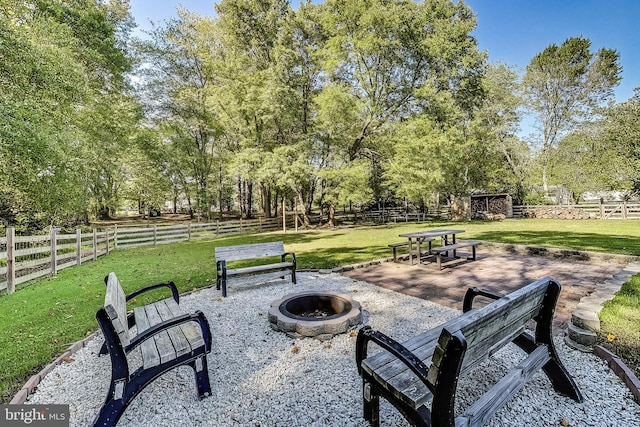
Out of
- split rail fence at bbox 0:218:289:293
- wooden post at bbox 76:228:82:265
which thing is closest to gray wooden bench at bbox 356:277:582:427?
split rail fence at bbox 0:218:289:293

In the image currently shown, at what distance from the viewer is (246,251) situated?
18.6 ft

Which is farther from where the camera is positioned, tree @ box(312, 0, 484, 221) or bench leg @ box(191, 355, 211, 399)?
tree @ box(312, 0, 484, 221)

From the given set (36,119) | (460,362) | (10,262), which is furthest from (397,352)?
(36,119)

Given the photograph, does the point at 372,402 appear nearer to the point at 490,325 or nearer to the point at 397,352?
the point at 397,352

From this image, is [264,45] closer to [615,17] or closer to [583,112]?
[615,17]

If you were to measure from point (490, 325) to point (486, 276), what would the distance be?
4.93 meters

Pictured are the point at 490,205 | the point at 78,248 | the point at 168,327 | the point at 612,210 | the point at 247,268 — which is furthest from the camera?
the point at 490,205

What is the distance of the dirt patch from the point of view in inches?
191

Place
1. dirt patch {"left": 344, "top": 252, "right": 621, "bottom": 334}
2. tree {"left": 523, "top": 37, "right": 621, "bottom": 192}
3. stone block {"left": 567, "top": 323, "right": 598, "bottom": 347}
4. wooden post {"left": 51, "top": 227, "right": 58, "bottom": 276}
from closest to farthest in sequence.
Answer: stone block {"left": 567, "top": 323, "right": 598, "bottom": 347} < dirt patch {"left": 344, "top": 252, "right": 621, "bottom": 334} < wooden post {"left": 51, "top": 227, "right": 58, "bottom": 276} < tree {"left": 523, "top": 37, "right": 621, "bottom": 192}

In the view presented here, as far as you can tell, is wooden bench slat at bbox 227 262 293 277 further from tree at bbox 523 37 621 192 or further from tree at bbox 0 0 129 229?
tree at bbox 523 37 621 192

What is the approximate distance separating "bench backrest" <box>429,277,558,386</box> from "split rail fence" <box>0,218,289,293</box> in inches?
314

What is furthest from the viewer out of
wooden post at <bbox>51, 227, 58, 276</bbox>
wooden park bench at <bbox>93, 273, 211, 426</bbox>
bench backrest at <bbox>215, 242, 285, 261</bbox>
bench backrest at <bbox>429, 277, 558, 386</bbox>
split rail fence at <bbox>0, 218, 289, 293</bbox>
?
wooden post at <bbox>51, 227, 58, 276</bbox>

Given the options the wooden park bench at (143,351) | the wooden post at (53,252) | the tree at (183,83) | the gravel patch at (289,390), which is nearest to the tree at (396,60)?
the tree at (183,83)

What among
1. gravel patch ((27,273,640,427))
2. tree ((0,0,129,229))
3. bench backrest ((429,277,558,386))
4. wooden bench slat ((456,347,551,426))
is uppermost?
tree ((0,0,129,229))
